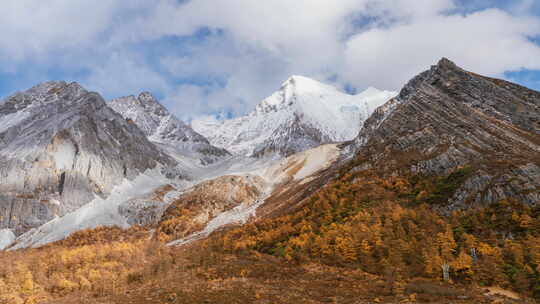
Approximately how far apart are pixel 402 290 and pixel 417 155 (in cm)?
3755

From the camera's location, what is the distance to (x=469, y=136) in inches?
2188

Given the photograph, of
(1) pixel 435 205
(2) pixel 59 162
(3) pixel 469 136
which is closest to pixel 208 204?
(3) pixel 469 136

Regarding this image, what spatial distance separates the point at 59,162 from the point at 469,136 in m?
150

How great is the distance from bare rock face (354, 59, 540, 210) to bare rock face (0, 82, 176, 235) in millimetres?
116809

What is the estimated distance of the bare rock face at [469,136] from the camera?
38.2 meters

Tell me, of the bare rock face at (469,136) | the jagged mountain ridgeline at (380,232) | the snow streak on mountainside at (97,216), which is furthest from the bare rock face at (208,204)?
the bare rock face at (469,136)

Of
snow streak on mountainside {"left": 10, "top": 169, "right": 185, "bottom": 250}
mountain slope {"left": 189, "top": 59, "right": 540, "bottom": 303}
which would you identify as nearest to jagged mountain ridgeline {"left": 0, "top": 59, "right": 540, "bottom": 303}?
mountain slope {"left": 189, "top": 59, "right": 540, "bottom": 303}

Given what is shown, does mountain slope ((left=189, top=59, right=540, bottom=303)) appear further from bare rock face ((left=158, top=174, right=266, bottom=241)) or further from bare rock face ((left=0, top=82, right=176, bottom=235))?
bare rock face ((left=0, top=82, right=176, bottom=235))

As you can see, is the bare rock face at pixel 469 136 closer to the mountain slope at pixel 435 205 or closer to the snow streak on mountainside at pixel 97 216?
the mountain slope at pixel 435 205

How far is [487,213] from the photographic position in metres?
34.5

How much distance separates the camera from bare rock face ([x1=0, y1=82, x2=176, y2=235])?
126375mm

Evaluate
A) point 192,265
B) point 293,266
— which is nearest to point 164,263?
point 192,265

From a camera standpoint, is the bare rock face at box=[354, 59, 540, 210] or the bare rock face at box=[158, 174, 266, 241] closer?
the bare rock face at box=[354, 59, 540, 210]

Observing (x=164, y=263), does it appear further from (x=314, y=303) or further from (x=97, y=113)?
(x=97, y=113)
